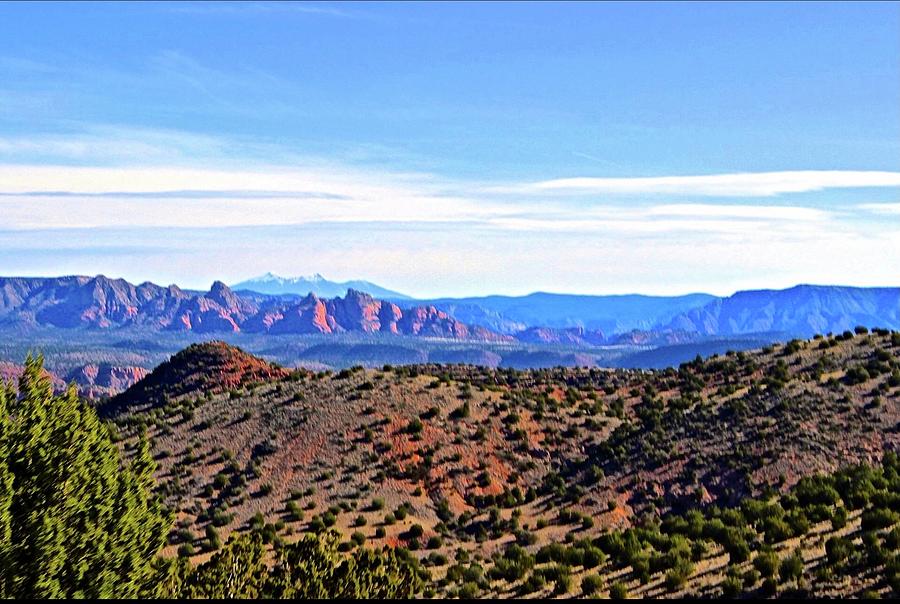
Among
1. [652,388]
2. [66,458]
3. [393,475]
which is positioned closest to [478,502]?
[393,475]

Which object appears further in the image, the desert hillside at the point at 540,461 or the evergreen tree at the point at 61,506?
the desert hillside at the point at 540,461

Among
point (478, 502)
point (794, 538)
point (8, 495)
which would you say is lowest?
point (478, 502)

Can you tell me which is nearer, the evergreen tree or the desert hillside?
the evergreen tree

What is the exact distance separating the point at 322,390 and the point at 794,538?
4300cm

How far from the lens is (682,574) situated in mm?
30391

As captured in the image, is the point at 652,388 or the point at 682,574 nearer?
the point at 682,574

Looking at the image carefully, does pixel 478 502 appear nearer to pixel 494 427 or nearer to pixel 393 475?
pixel 393 475

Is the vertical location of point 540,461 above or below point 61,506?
below

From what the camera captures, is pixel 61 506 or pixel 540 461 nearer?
pixel 61 506

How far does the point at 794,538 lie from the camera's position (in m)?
32.5

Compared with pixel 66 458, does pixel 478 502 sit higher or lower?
lower

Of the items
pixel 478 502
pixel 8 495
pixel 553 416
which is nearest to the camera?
pixel 8 495

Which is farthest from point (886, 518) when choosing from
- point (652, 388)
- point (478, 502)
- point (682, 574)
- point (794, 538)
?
point (652, 388)

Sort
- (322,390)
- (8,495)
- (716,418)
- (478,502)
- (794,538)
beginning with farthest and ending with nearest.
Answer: (322,390) → (716,418) → (478,502) → (794,538) → (8,495)
